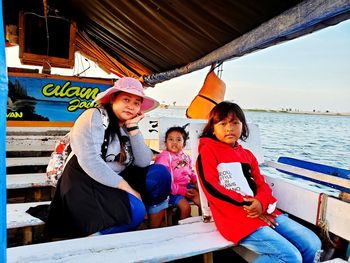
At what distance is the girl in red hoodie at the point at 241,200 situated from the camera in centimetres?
159

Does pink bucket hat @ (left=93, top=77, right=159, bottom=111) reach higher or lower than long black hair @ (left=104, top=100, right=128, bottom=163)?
higher

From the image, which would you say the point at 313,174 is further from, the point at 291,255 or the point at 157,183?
the point at 157,183

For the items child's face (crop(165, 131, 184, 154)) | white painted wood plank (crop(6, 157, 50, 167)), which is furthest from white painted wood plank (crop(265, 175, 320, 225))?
white painted wood plank (crop(6, 157, 50, 167))

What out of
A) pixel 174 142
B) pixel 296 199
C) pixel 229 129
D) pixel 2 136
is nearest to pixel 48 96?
pixel 174 142

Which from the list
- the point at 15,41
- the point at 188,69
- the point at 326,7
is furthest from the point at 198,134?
the point at 15,41

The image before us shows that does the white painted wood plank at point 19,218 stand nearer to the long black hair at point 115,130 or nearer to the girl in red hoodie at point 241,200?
the long black hair at point 115,130

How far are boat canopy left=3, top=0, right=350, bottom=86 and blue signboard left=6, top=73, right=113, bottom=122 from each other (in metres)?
0.99

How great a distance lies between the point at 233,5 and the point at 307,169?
153cm

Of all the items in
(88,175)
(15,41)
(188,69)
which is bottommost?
(88,175)

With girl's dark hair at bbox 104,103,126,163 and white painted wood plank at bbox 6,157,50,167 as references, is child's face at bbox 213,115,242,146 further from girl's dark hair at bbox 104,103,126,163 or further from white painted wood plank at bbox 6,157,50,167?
white painted wood plank at bbox 6,157,50,167

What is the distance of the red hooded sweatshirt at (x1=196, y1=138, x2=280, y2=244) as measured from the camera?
168cm

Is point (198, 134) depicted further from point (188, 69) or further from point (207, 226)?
point (188, 69)

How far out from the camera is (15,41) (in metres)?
4.99

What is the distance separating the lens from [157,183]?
6.72 feet
